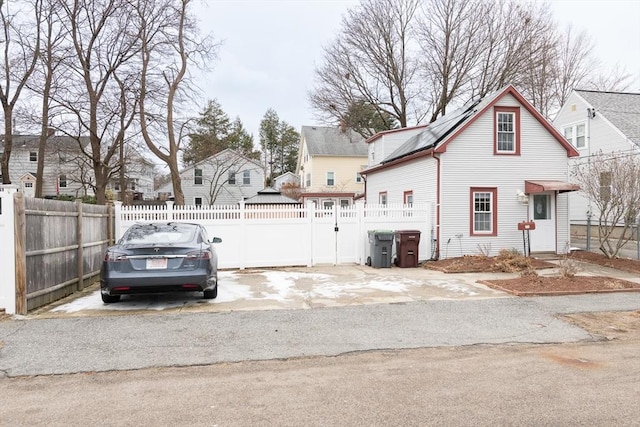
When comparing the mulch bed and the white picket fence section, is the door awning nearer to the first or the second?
the white picket fence section

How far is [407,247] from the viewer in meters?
13.5

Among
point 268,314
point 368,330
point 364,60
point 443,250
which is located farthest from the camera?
point 364,60

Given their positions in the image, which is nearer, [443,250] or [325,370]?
[325,370]

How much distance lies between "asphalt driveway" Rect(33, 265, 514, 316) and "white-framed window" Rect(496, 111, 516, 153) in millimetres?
5569

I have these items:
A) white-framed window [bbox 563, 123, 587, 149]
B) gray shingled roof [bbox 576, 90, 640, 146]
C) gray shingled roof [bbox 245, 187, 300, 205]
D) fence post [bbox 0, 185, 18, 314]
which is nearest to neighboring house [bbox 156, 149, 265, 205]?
gray shingled roof [bbox 245, 187, 300, 205]

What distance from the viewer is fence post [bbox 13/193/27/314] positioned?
7.11 metres

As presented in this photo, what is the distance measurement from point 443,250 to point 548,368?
33.2 feet

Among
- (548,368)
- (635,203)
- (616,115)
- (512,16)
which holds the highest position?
(512,16)

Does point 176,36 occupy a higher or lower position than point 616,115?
higher

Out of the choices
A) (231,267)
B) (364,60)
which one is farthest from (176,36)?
(231,267)

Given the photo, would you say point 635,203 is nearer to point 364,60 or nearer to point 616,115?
point 616,115

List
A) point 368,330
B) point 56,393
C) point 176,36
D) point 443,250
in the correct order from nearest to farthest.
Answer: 1. point 56,393
2. point 368,330
3. point 443,250
4. point 176,36

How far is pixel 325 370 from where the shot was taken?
492cm

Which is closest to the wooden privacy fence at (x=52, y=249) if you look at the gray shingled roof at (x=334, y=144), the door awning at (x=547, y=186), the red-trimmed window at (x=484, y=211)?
the red-trimmed window at (x=484, y=211)
